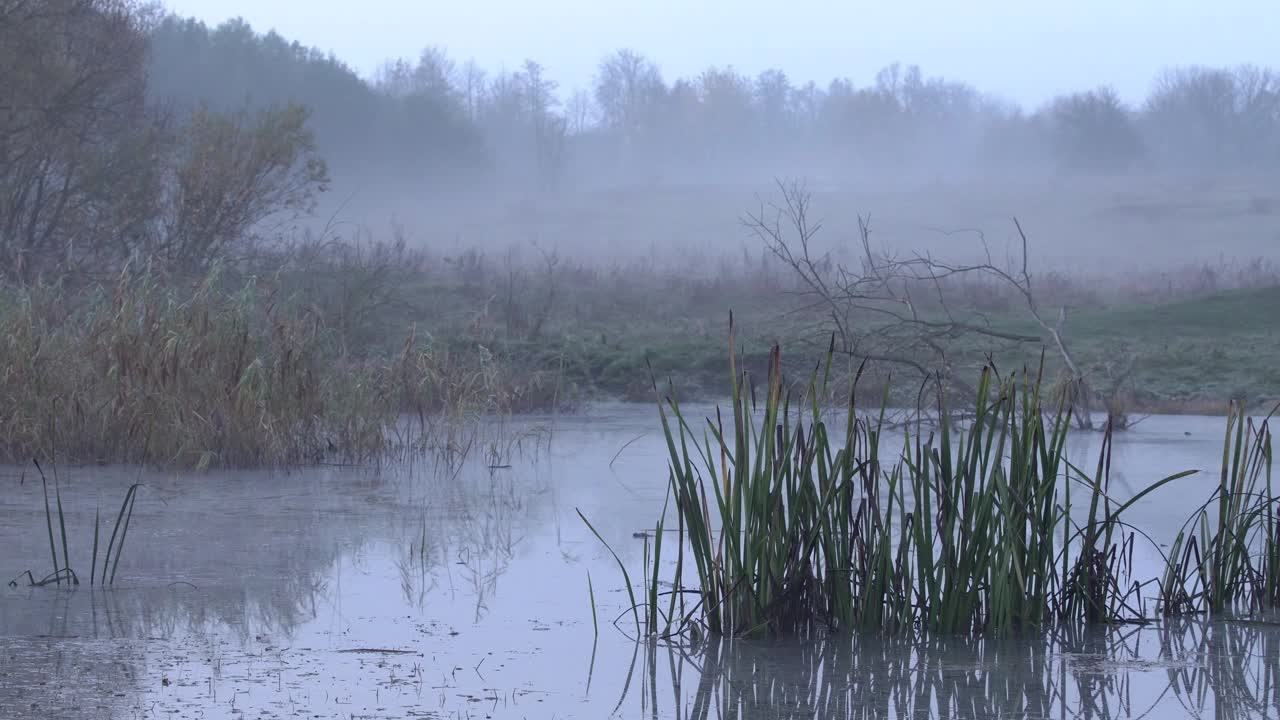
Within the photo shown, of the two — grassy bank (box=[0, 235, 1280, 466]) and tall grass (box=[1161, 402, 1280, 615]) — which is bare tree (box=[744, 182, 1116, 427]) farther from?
tall grass (box=[1161, 402, 1280, 615])

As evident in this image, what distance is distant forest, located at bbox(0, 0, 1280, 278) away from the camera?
40.9 ft

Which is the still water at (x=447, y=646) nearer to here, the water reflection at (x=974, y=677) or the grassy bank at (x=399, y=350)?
the water reflection at (x=974, y=677)

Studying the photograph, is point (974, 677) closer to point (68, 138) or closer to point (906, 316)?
point (68, 138)

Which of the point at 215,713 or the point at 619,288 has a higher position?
the point at 619,288

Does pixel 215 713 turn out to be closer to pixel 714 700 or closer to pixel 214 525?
pixel 714 700

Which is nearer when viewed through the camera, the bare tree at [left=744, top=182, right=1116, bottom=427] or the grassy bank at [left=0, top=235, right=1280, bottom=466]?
the grassy bank at [left=0, top=235, right=1280, bottom=466]

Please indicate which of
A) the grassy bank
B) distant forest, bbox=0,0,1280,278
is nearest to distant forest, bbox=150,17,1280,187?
distant forest, bbox=0,0,1280,278

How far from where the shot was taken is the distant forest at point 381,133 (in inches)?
491

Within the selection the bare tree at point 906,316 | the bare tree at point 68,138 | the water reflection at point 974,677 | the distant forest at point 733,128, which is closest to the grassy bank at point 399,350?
the bare tree at point 906,316

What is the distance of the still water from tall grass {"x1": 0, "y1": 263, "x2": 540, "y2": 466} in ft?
3.04

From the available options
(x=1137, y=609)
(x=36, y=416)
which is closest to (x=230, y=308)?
(x=36, y=416)

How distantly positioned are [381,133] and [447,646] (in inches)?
1892

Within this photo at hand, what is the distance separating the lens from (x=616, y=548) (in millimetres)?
5387

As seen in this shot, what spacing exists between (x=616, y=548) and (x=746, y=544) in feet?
5.23
